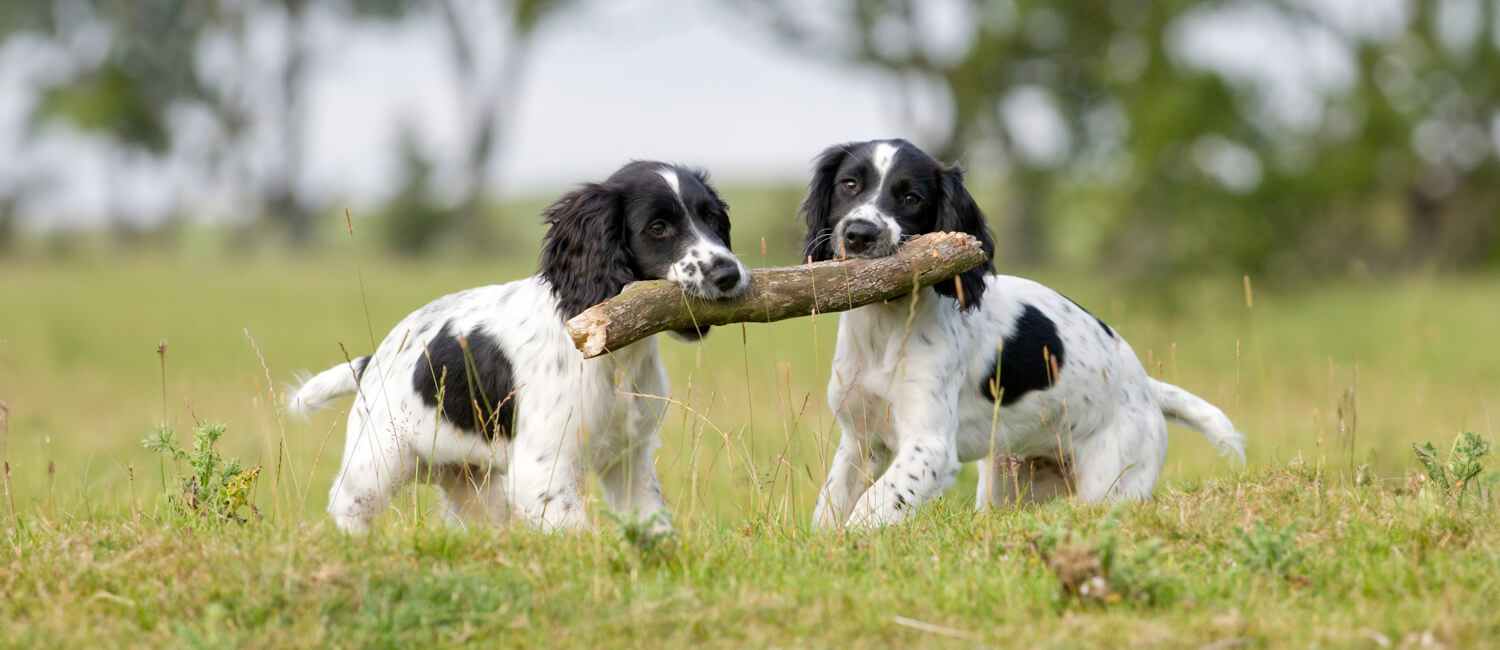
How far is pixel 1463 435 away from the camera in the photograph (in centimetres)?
507

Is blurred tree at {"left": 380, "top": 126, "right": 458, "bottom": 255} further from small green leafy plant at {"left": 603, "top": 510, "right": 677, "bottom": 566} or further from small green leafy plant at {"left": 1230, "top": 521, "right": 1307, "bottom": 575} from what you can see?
small green leafy plant at {"left": 1230, "top": 521, "right": 1307, "bottom": 575}

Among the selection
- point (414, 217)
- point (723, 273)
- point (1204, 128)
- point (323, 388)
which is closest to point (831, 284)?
point (723, 273)

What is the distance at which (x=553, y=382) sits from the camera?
5180mm

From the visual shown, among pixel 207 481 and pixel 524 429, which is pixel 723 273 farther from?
pixel 207 481

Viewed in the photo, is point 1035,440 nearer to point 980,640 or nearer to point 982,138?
point 980,640

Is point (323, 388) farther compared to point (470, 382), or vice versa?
point (323, 388)

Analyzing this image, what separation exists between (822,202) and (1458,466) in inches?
105

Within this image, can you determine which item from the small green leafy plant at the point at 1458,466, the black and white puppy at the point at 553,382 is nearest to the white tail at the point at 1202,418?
the small green leafy plant at the point at 1458,466

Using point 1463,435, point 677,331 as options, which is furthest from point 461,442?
point 1463,435

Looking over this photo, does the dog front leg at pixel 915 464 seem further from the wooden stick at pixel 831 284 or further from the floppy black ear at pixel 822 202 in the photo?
the floppy black ear at pixel 822 202

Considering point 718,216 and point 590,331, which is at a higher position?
point 718,216

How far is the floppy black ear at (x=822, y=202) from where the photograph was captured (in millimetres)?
5668

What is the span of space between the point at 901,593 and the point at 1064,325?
252 centimetres

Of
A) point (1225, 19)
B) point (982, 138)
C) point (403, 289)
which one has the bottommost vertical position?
point (403, 289)
